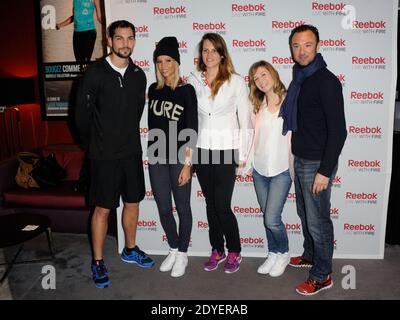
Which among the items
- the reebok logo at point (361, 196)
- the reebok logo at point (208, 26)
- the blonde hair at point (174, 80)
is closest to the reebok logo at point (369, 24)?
the reebok logo at point (208, 26)

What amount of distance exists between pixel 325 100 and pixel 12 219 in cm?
277

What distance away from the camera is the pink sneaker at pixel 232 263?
Answer: 3.06 m

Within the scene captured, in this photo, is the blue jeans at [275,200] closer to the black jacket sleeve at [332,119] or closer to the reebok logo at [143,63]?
the black jacket sleeve at [332,119]

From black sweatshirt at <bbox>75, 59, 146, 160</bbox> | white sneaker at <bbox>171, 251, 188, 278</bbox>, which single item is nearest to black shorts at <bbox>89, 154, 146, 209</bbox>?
black sweatshirt at <bbox>75, 59, 146, 160</bbox>

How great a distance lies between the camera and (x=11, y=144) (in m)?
5.21

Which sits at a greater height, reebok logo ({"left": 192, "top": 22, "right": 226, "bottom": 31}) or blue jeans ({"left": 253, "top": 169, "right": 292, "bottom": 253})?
reebok logo ({"left": 192, "top": 22, "right": 226, "bottom": 31})

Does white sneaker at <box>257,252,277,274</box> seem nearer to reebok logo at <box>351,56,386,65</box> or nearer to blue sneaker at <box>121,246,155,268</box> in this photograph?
blue sneaker at <box>121,246,155,268</box>

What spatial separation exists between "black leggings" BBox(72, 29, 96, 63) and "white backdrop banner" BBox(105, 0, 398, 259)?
1.62 meters

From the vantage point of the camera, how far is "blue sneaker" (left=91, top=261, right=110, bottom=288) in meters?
2.88

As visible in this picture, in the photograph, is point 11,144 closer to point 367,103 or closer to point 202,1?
point 202,1

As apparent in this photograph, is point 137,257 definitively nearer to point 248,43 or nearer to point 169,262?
point 169,262

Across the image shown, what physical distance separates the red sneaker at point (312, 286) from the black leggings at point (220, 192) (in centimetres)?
57

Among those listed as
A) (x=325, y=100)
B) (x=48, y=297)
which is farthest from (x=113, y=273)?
(x=325, y=100)
